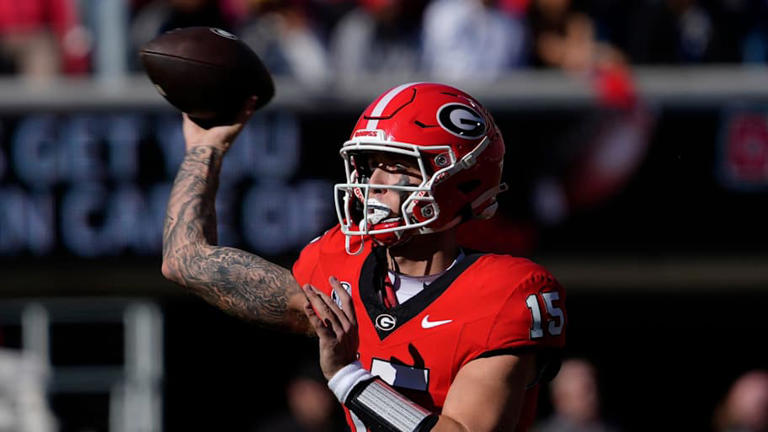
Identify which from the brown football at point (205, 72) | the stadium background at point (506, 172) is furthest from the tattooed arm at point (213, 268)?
the stadium background at point (506, 172)

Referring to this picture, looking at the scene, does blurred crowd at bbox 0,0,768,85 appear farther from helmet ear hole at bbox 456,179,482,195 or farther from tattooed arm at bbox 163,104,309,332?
helmet ear hole at bbox 456,179,482,195

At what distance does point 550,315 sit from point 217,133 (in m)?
1.13

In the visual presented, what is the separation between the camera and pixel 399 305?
3619mm

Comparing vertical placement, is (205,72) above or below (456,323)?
above

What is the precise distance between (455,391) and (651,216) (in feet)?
17.9

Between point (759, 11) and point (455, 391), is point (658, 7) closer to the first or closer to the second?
point (759, 11)

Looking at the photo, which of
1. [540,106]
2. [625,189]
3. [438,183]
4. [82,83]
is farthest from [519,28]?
[438,183]

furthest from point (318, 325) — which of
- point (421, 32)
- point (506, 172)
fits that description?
point (421, 32)

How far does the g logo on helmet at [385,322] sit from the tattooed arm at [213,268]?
201 millimetres

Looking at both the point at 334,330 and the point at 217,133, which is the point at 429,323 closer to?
the point at 334,330

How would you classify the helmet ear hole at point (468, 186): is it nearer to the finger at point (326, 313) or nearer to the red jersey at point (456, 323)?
the red jersey at point (456, 323)

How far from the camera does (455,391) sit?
3.39m

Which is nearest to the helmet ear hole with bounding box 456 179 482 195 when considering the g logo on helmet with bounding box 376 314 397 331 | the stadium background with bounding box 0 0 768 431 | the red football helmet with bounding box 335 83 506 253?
the red football helmet with bounding box 335 83 506 253

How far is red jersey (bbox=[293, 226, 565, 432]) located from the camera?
3463 mm
